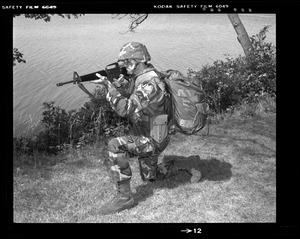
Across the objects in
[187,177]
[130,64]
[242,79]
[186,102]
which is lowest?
[187,177]

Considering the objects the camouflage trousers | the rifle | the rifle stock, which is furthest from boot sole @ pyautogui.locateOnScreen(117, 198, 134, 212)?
the rifle stock

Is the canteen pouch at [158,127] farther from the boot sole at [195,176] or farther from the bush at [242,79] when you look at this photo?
the bush at [242,79]

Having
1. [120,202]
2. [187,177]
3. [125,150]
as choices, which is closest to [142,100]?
[125,150]

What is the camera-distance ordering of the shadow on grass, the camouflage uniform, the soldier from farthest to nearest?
1. the shadow on grass
2. the soldier
3. the camouflage uniform

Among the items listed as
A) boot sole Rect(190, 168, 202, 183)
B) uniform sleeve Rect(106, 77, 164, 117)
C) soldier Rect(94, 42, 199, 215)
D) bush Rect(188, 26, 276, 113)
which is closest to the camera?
uniform sleeve Rect(106, 77, 164, 117)

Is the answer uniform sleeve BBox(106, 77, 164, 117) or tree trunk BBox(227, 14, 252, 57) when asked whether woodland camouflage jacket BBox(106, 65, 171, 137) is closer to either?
uniform sleeve BBox(106, 77, 164, 117)

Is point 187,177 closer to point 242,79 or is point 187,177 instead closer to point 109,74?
point 109,74

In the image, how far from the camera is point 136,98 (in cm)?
490

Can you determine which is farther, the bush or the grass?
the bush

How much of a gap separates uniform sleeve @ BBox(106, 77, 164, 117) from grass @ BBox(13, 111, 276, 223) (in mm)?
1690

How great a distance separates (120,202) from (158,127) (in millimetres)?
1324

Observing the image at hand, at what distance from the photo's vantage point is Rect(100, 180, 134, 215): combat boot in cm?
526
